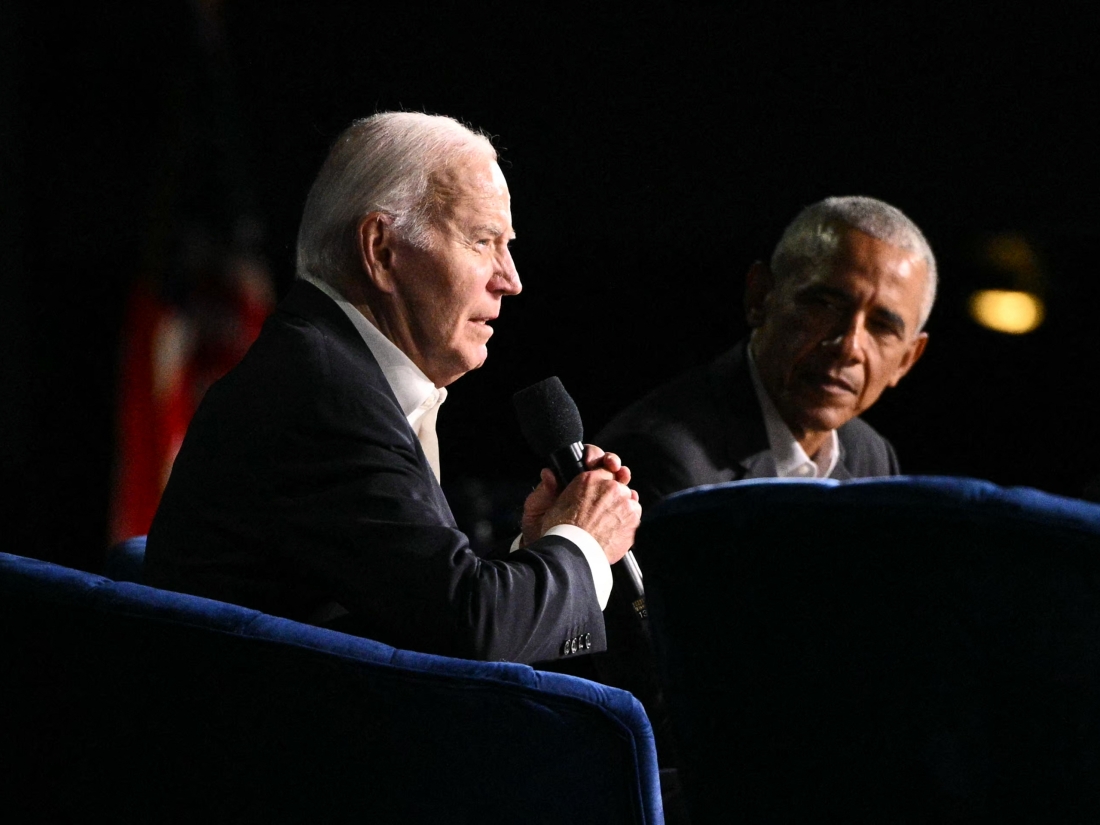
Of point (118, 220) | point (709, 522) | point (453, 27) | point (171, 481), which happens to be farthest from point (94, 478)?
point (709, 522)

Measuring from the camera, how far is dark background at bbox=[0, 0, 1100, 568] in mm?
3539

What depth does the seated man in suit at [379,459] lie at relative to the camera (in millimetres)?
1311

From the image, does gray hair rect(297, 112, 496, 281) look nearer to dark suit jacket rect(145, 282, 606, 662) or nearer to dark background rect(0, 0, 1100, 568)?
dark suit jacket rect(145, 282, 606, 662)

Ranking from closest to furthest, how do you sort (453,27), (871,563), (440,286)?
(871,563) → (440,286) → (453,27)

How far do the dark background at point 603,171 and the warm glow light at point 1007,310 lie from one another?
4cm

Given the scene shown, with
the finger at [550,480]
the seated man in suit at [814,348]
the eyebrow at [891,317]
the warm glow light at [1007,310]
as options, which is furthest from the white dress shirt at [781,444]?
the warm glow light at [1007,310]

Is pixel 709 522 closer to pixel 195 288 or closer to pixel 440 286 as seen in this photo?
pixel 440 286

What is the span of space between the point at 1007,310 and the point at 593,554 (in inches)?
100

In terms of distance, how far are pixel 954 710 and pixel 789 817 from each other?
163 mm

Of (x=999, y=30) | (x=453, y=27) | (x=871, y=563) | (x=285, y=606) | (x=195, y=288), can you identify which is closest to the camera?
(x=871, y=563)

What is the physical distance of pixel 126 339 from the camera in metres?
3.86

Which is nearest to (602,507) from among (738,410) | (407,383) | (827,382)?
(407,383)

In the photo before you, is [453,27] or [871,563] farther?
[453,27]

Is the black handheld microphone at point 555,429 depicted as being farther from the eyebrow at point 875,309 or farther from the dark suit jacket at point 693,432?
the eyebrow at point 875,309
